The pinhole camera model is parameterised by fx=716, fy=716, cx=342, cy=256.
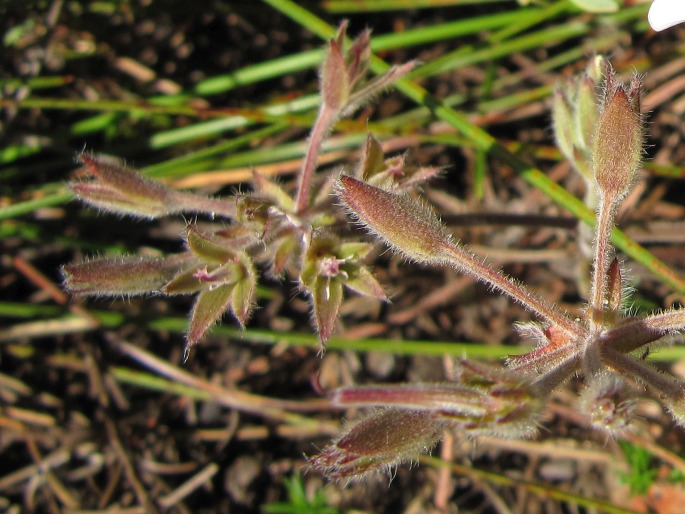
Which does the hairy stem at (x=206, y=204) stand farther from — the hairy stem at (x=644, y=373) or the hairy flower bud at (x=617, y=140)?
the hairy stem at (x=644, y=373)

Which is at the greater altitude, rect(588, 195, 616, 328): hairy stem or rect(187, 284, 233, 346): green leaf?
rect(588, 195, 616, 328): hairy stem

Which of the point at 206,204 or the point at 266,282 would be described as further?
the point at 266,282

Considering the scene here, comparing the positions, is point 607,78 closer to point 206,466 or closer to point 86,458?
point 206,466

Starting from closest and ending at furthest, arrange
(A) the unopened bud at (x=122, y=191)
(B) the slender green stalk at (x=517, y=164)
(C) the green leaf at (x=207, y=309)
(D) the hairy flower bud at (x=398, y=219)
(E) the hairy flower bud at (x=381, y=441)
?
(E) the hairy flower bud at (x=381, y=441)
(D) the hairy flower bud at (x=398, y=219)
(C) the green leaf at (x=207, y=309)
(A) the unopened bud at (x=122, y=191)
(B) the slender green stalk at (x=517, y=164)

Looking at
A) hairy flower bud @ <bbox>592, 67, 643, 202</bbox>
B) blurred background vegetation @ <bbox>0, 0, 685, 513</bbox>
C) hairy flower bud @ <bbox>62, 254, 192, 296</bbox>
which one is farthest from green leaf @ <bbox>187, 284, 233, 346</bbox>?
hairy flower bud @ <bbox>592, 67, 643, 202</bbox>

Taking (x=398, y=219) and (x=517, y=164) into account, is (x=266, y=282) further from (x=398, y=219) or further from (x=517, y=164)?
(x=398, y=219)

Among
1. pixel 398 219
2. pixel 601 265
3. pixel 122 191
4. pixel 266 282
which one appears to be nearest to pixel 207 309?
pixel 122 191

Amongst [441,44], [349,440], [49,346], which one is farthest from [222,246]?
[441,44]

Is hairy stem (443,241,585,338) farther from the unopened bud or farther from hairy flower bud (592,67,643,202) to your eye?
the unopened bud

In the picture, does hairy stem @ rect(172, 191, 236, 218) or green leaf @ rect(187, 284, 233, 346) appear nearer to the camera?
green leaf @ rect(187, 284, 233, 346)

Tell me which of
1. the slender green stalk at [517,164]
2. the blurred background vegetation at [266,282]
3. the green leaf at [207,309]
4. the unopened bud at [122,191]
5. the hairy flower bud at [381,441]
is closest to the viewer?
the hairy flower bud at [381,441]

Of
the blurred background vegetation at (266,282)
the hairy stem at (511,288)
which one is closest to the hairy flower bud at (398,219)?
the hairy stem at (511,288)
